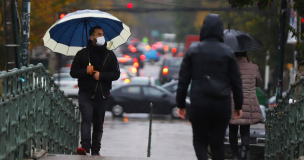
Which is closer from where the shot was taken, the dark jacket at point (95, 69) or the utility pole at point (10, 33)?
the dark jacket at point (95, 69)

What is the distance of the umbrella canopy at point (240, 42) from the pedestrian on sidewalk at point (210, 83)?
6.21 ft

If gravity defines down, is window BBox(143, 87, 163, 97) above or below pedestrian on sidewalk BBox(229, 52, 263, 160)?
below

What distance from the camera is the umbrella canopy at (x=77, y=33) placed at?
22.4ft

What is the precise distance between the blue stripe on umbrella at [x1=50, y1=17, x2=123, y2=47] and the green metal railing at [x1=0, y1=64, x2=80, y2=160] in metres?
0.72

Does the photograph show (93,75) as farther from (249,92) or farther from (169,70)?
(169,70)

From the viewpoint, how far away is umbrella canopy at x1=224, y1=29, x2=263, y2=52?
20.7ft

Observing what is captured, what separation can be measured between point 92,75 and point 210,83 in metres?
2.31

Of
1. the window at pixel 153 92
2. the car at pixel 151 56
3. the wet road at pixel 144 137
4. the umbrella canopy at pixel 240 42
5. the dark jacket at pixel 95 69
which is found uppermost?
the umbrella canopy at pixel 240 42

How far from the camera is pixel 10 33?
866 centimetres

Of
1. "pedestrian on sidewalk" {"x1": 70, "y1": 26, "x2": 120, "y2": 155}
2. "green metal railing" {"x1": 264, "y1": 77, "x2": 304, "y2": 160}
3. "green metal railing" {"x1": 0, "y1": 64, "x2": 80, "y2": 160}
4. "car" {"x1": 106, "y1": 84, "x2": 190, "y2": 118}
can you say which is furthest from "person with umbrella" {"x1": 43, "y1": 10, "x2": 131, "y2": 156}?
"car" {"x1": 106, "y1": 84, "x2": 190, "y2": 118}

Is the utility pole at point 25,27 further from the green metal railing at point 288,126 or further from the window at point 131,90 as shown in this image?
the window at point 131,90

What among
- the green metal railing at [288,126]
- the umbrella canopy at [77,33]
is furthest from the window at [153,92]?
the umbrella canopy at [77,33]

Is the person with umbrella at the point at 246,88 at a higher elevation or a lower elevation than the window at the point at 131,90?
higher

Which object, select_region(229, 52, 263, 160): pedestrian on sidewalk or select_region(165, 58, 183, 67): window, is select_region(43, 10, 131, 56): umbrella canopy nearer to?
select_region(229, 52, 263, 160): pedestrian on sidewalk
